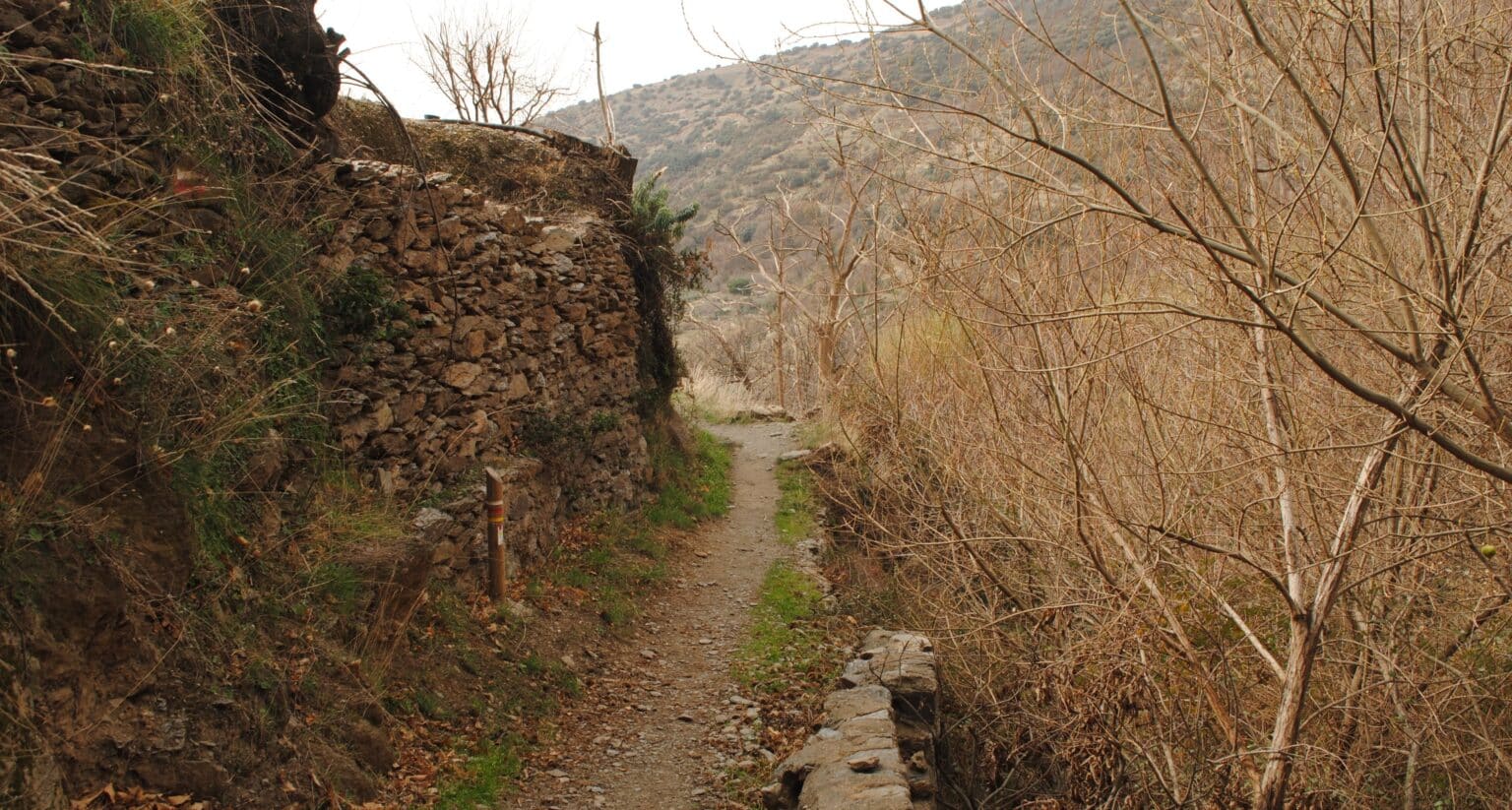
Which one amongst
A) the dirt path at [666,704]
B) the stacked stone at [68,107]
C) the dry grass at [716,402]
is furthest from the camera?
the dry grass at [716,402]

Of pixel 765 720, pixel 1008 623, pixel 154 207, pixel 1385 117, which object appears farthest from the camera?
pixel 765 720

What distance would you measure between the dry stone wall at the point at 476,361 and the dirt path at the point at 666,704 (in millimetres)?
1232

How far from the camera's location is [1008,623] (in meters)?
6.33

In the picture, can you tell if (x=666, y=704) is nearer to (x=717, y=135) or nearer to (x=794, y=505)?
(x=794, y=505)

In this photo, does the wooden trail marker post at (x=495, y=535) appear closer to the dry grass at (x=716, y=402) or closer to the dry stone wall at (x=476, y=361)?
the dry stone wall at (x=476, y=361)

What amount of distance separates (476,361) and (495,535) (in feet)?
4.95

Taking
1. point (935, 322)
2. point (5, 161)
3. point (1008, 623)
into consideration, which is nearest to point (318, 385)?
point (5, 161)

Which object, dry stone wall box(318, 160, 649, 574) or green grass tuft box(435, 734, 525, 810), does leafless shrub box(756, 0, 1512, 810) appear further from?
dry stone wall box(318, 160, 649, 574)

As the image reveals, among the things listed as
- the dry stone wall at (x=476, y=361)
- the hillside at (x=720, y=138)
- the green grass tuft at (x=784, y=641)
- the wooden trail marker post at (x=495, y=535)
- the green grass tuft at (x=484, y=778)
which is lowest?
the green grass tuft at (x=784, y=641)

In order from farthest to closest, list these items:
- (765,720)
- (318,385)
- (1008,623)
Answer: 1. (765,720)
2. (1008,623)
3. (318,385)

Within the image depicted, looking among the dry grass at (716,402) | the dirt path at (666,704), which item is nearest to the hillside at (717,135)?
the dry grass at (716,402)

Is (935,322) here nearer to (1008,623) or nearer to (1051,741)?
(1008,623)

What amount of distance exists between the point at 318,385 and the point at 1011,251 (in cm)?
417

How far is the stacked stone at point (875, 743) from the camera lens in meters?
4.48
